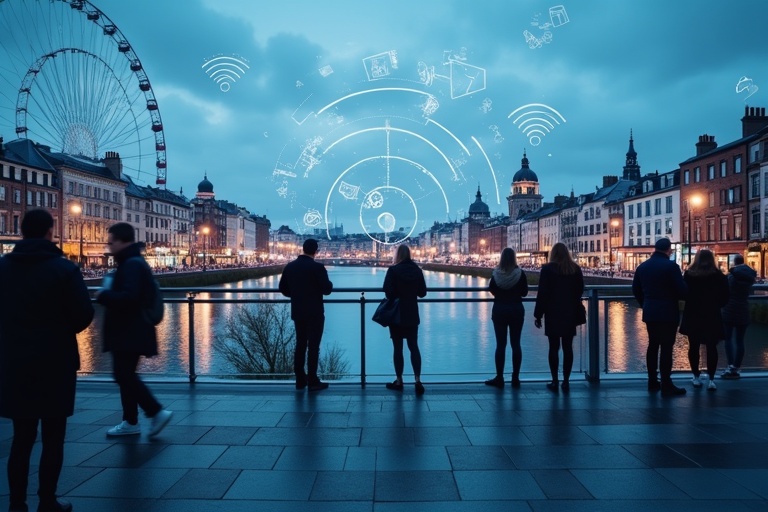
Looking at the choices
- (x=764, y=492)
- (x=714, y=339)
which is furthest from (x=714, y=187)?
(x=764, y=492)

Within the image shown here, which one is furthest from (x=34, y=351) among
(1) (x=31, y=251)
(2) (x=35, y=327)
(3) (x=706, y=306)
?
(3) (x=706, y=306)

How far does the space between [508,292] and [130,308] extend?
5282 millimetres

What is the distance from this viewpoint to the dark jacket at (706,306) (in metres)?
9.41

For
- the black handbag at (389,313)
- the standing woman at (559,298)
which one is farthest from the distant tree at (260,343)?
the standing woman at (559,298)

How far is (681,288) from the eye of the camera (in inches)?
358

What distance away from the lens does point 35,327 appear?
4789mm

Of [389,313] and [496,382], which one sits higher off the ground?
[389,313]

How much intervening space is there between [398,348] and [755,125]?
5970cm

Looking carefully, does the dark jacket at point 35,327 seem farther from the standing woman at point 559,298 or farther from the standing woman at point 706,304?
the standing woman at point 706,304

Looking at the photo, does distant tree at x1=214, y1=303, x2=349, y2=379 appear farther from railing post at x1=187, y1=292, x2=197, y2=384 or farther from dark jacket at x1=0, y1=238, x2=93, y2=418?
dark jacket at x1=0, y1=238, x2=93, y2=418

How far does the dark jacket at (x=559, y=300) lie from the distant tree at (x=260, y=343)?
3.88 metres

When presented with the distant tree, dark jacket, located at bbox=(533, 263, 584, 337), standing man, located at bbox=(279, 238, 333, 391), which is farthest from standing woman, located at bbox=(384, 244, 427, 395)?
the distant tree

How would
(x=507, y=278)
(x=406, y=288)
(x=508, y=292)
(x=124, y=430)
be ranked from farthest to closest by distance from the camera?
(x=508, y=292), (x=507, y=278), (x=406, y=288), (x=124, y=430)

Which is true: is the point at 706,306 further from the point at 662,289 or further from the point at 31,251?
the point at 31,251
